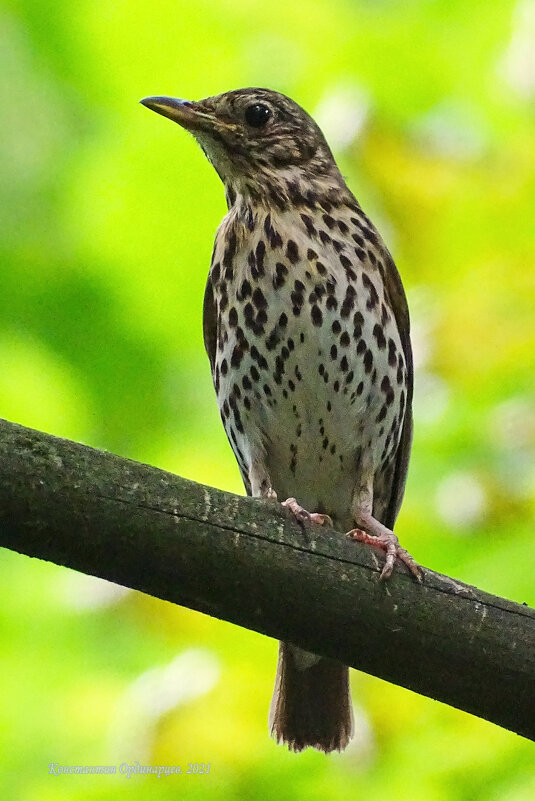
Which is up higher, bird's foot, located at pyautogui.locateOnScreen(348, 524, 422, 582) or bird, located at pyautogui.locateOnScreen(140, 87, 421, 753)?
bird, located at pyautogui.locateOnScreen(140, 87, 421, 753)

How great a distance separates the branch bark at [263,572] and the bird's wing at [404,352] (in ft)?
5.11

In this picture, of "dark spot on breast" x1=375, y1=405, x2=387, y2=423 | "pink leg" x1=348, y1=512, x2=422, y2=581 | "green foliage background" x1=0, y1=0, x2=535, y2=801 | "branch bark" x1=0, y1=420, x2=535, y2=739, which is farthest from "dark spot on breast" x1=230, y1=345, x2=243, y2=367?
"branch bark" x1=0, y1=420, x2=535, y2=739

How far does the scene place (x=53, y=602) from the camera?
15.1 ft

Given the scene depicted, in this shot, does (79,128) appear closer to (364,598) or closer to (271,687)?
(271,687)

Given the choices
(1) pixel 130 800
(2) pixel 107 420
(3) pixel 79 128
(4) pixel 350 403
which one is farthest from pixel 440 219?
(1) pixel 130 800

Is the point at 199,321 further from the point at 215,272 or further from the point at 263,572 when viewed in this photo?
the point at 263,572

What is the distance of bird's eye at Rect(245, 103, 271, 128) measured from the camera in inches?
184

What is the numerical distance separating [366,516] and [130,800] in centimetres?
147

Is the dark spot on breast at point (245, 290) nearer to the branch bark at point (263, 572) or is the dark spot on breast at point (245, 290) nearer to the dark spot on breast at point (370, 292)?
the dark spot on breast at point (370, 292)

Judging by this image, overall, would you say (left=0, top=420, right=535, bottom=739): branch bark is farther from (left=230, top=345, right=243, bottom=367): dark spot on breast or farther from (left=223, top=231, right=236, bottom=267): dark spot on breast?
(left=223, top=231, right=236, bottom=267): dark spot on breast

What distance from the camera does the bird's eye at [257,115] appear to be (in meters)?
4.68

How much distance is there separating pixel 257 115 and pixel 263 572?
247 centimetres

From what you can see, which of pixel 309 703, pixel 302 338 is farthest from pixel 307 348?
pixel 309 703

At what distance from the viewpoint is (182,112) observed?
4461 millimetres
